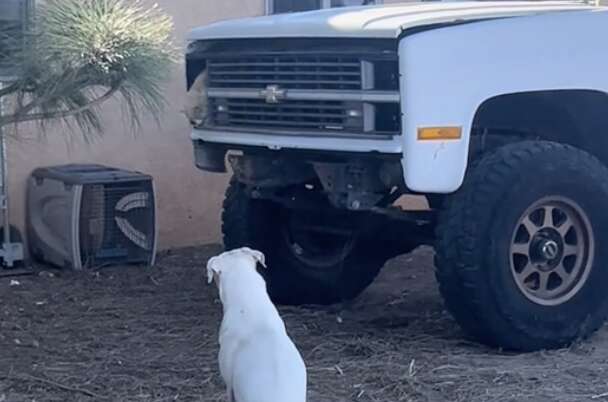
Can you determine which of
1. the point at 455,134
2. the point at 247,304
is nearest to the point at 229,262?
the point at 247,304

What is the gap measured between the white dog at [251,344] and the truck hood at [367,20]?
1.42 m

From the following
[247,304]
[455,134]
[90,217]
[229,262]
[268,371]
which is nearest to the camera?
[268,371]

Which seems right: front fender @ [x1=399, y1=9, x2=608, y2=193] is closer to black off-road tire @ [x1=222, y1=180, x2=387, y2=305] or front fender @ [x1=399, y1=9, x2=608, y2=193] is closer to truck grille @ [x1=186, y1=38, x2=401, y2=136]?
truck grille @ [x1=186, y1=38, x2=401, y2=136]

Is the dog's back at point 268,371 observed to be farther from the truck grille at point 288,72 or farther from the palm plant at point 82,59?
the truck grille at point 288,72

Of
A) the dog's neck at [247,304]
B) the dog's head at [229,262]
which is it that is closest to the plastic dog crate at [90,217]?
the dog's head at [229,262]

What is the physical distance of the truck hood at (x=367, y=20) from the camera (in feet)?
21.5

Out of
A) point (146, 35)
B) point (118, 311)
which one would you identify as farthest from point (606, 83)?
point (118, 311)

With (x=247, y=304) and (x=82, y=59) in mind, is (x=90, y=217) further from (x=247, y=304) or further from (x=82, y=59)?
(x=247, y=304)

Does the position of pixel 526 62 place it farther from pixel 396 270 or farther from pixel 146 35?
pixel 396 270

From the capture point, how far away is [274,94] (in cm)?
700

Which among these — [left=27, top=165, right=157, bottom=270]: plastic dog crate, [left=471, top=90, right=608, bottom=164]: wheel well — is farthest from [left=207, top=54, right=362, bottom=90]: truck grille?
[left=27, top=165, right=157, bottom=270]: plastic dog crate

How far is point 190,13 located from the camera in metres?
9.86

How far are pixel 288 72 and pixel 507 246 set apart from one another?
1.38 metres

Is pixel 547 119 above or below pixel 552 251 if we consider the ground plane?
above
